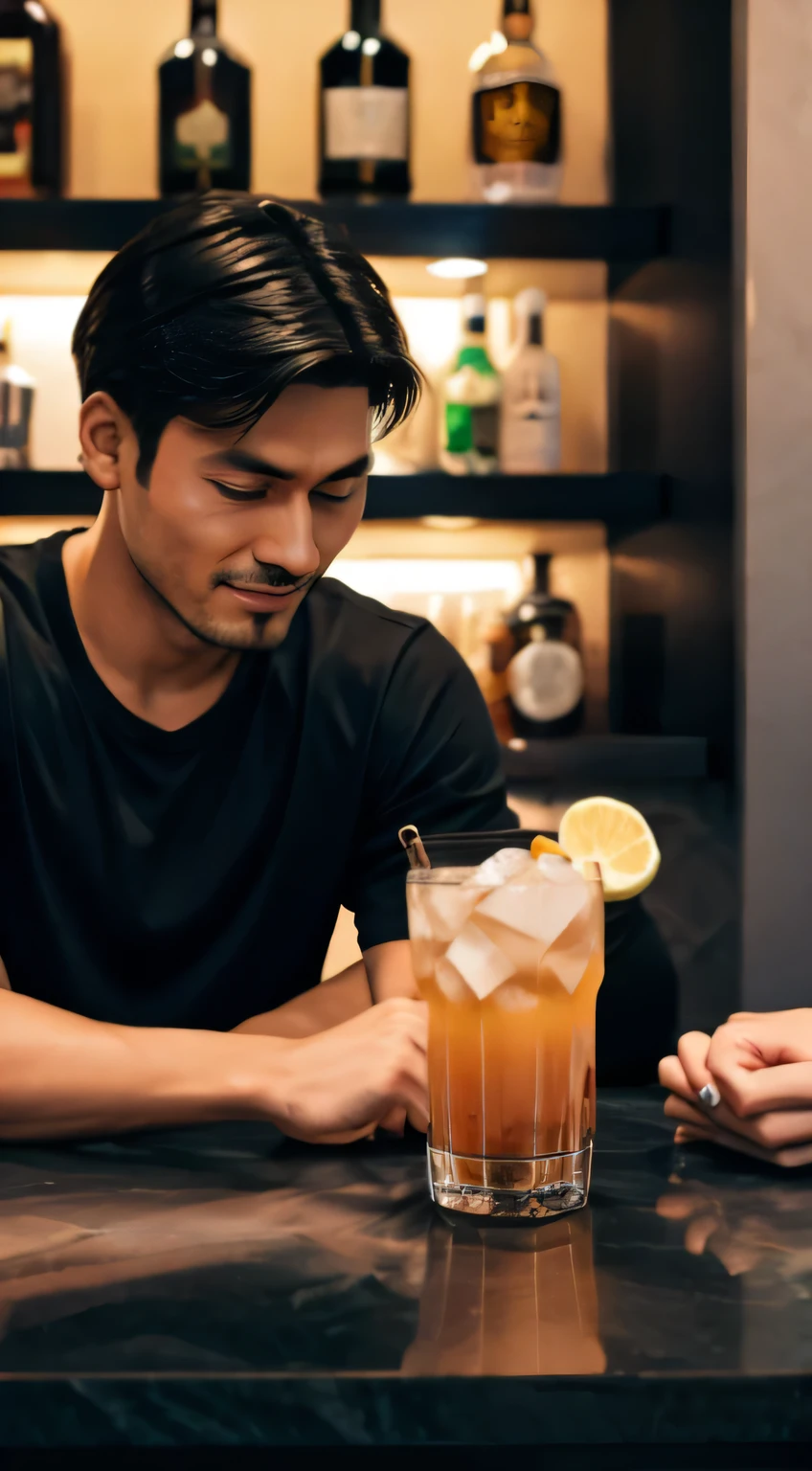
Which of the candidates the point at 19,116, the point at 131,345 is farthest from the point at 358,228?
the point at 131,345

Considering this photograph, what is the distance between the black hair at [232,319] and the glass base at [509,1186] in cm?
62

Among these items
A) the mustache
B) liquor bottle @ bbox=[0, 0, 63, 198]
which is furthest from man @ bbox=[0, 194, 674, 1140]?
liquor bottle @ bbox=[0, 0, 63, 198]

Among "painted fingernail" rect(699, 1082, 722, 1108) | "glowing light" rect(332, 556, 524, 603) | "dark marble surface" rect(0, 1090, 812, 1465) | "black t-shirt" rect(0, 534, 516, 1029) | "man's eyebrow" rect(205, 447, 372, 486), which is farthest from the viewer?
"glowing light" rect(332, 556, 524, 603)

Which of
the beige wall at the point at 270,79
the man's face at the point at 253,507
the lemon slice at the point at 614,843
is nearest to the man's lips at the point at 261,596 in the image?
the man's face at the point at 253,507

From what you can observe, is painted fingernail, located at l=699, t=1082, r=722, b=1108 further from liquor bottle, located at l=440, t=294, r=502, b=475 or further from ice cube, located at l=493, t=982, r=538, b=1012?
liquor bottle, located at l=440, t=294, r=502, b=475

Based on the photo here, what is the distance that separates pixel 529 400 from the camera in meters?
2.40

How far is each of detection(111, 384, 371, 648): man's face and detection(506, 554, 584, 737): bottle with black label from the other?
1.25m

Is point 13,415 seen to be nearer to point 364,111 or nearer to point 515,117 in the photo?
point 364,111

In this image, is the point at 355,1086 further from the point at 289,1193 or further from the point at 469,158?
the point at 469,158

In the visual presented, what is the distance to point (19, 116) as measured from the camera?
2.31 m

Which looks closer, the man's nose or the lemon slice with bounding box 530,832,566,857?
the lemon slice with bounding box 530,832,566,857

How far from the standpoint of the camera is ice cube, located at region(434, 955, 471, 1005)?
732mm

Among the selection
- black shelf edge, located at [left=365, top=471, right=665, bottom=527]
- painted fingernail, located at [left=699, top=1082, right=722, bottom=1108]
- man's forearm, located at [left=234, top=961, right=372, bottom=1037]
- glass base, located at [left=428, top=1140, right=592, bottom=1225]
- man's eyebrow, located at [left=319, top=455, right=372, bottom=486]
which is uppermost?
black shelf edge, located at [left=365, top=471, right=665, bottom=527]

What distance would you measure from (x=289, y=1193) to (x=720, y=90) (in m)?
2.10
